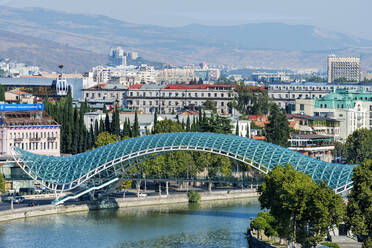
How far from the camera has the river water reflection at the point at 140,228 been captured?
6700cm

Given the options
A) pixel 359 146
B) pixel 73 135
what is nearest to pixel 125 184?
pixel 73 135

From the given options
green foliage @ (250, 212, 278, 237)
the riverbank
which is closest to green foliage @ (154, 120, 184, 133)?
the riverbank

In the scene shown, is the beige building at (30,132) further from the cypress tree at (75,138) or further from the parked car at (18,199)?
the parked car at (18,199)

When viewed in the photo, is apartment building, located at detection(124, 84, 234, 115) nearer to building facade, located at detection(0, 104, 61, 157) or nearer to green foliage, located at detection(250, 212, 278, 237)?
building facade, located at detection(0, 104, 61, 157)

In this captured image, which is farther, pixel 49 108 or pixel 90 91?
pixel 90 91

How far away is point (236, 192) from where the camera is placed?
91750 millimetres

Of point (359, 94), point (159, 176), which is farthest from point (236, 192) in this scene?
point (359, 94)

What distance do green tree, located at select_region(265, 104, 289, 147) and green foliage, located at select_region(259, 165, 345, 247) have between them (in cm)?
4967

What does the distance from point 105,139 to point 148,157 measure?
672 inches

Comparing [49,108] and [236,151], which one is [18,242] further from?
[49,108]

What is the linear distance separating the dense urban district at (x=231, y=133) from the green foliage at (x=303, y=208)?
2.5 inches

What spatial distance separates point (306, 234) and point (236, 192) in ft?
106

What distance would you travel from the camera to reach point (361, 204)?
59281 mm

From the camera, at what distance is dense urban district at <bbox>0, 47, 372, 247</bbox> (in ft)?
196
